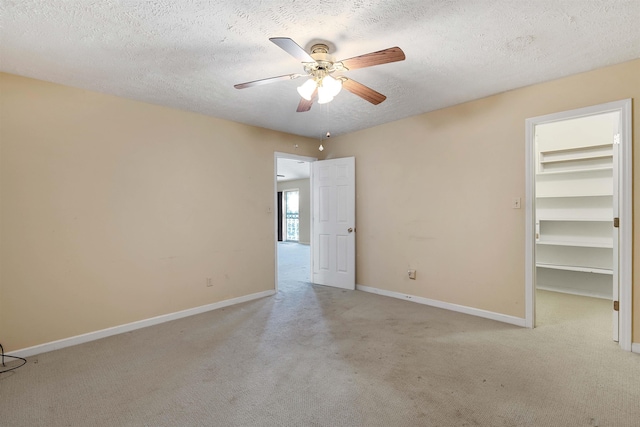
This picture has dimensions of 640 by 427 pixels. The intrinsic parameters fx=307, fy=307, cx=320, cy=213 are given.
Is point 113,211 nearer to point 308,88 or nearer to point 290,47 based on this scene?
point 308,88

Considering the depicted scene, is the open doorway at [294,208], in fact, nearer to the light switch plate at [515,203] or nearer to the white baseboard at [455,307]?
the white baseboard at [455,307]

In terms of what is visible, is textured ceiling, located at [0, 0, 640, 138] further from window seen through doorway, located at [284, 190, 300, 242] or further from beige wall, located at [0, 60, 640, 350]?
window seen through doorway, located at [284, 190, 300, 242]

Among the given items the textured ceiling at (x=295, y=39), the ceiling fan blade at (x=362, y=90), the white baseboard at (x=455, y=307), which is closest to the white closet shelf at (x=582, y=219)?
the white baseboard at (x=455, y=307)

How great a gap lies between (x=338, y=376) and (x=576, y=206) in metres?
4.24

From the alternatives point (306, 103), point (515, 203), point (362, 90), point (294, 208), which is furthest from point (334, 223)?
point (294, 208)

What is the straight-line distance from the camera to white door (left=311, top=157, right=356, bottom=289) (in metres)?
4.57

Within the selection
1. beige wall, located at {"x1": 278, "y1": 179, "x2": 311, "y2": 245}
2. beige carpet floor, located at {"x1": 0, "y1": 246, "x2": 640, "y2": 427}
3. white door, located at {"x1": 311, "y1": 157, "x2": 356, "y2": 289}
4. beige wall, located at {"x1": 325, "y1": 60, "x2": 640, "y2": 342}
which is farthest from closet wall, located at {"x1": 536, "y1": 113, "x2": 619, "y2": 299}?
beige wall, located at {"x1": 278, "y1": 179, "x2": 311, "y2": 245}

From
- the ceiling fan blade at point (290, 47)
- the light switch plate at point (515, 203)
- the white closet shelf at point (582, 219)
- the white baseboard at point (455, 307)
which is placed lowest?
the white baseboard at point (455, 307)

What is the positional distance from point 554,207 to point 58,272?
604cm

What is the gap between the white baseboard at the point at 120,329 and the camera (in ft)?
8.63

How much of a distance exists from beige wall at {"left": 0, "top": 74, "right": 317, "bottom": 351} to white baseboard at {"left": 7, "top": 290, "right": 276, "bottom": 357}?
50mm

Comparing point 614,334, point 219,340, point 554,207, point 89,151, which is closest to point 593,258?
point 554,207

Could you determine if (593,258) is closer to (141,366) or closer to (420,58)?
(420,58)

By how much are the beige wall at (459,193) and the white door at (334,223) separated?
0.14 metres
